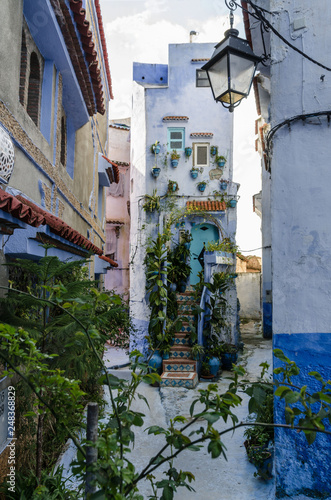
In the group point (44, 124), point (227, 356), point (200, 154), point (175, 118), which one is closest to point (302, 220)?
point (44, 124)

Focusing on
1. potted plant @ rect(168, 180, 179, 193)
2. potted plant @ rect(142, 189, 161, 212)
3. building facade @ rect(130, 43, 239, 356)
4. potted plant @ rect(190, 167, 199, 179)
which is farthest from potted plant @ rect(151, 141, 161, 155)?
potted plant @ rect(142, 189, 161, 212)

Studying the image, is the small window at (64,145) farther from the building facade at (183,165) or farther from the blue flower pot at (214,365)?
the blue flower pot at (214,365)

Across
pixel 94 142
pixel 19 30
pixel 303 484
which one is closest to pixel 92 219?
pixel 94 142

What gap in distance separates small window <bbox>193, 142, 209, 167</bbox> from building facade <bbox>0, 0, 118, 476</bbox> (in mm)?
5168

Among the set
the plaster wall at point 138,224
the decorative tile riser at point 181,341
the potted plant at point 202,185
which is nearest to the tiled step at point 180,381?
the decorative tile riser at point 181,341

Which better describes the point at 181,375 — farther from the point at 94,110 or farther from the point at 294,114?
the point at 294,114

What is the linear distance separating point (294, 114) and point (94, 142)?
8.19 meters

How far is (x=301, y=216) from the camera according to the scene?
443 centimetres

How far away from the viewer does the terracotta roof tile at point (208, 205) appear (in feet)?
45.6

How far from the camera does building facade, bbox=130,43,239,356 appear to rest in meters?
14.1

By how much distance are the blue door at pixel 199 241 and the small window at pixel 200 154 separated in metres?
2.19

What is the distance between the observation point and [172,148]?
14500mm

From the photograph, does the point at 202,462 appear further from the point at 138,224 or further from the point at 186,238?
the point at 138,224

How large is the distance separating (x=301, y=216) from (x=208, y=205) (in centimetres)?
963
